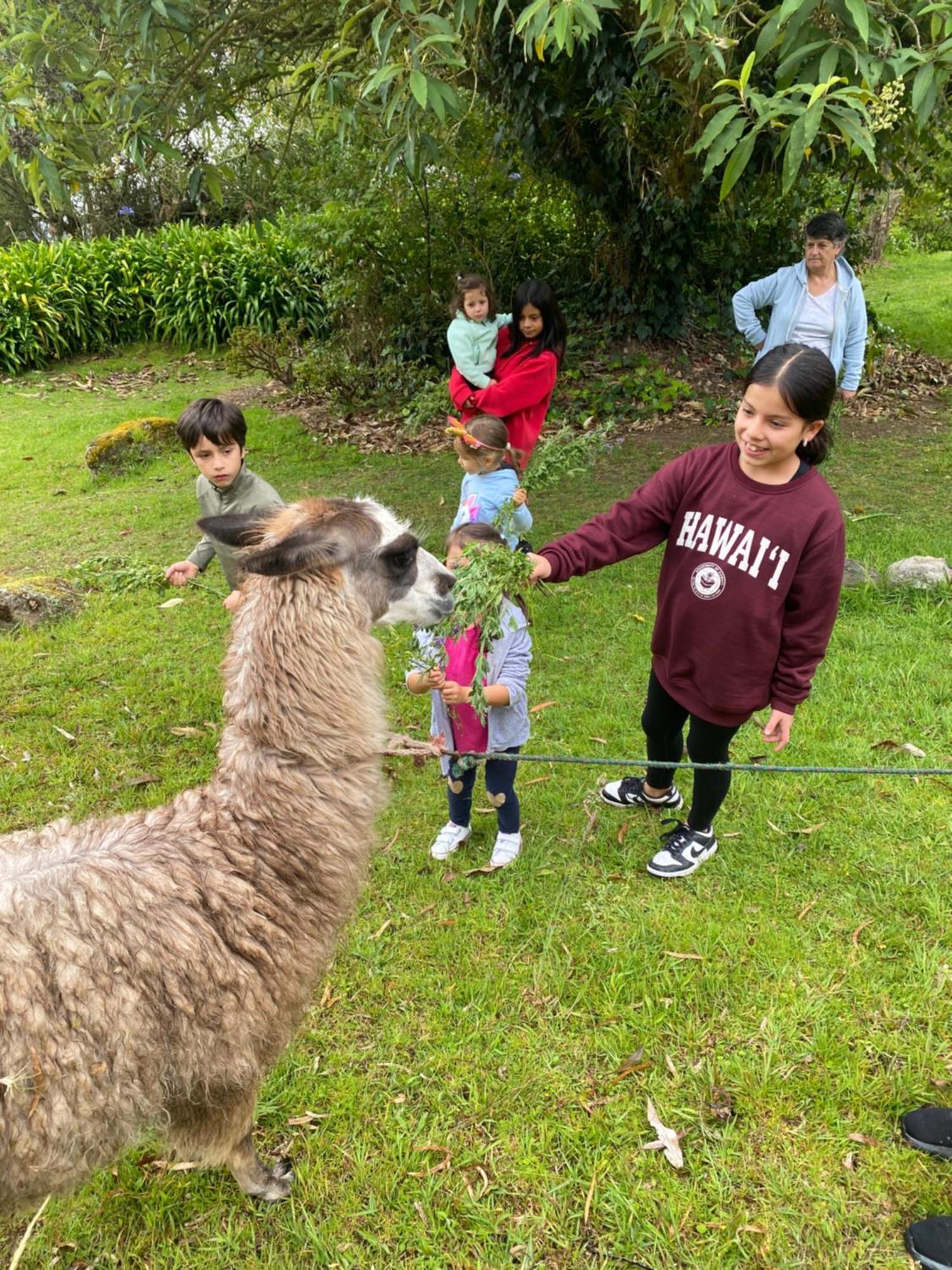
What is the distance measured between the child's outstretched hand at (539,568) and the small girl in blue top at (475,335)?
3.50 m

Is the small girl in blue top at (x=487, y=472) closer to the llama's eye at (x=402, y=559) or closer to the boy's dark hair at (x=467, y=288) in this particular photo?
the llama's eye at (x=402, y=559)

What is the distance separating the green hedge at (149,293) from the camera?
13.0 metres

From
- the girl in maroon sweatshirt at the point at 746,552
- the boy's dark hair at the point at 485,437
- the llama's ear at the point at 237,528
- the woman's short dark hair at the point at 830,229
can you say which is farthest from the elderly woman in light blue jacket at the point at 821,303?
the llama's ear at the point at 237,528

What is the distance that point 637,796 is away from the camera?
3662 mm

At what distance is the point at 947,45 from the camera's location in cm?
225

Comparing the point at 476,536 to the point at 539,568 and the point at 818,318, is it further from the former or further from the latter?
the point at 818,318

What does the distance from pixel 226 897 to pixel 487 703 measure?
118 centimetres

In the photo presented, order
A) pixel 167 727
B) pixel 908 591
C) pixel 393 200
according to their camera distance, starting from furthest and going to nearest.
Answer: pixel 393 200, pixel 908 591, pixel 167 727

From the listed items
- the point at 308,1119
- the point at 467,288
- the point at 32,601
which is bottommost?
the point at 308,1119

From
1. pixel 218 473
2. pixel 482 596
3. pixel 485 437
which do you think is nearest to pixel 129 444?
pixel 218 473

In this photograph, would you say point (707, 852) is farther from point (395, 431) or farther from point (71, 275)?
point (71, 275)

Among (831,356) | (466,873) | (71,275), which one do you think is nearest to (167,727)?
(466,873)

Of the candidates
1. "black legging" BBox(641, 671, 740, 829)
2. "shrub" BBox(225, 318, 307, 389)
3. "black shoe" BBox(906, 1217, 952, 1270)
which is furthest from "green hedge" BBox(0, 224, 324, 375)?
"black shoe" BBox(906, 1217, 952, 1270)

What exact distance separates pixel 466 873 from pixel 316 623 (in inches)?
68.8
